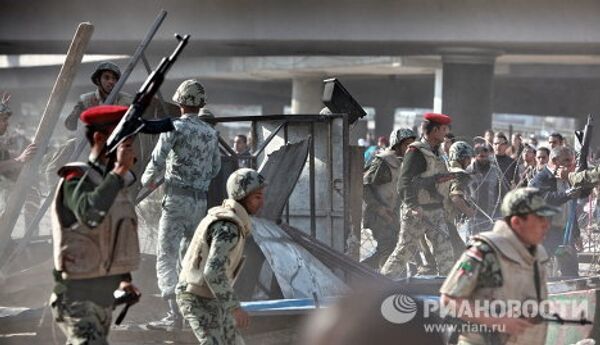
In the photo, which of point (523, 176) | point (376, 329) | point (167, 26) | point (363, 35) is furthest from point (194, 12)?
point (376, 329)

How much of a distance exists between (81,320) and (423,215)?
Result: 5.60 metres

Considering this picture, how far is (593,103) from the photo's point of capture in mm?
49250

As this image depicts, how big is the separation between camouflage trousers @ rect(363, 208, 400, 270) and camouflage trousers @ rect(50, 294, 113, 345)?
6102 mm

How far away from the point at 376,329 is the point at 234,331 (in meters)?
0.84

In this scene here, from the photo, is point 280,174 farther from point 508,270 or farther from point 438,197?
point 508,270

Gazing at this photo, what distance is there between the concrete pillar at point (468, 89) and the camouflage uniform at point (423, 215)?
1609cm

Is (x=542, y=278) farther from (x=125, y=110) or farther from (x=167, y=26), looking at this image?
(x=167, y=26)

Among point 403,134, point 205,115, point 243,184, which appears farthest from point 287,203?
point 243,184

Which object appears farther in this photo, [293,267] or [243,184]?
[293,267]

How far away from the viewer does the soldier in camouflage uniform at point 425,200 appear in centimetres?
1090

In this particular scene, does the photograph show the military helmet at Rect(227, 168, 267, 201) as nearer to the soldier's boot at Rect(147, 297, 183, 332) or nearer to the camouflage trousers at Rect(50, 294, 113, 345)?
the camouflage trousers at Rect(50, 294, 113, 345)

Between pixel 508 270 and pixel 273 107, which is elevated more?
pixel 273 107

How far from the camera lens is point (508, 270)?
18.2 ft

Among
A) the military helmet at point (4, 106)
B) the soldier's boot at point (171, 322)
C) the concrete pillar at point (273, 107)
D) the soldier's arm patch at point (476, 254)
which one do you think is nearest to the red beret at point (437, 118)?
the soldier's boot at point (171, 322)
